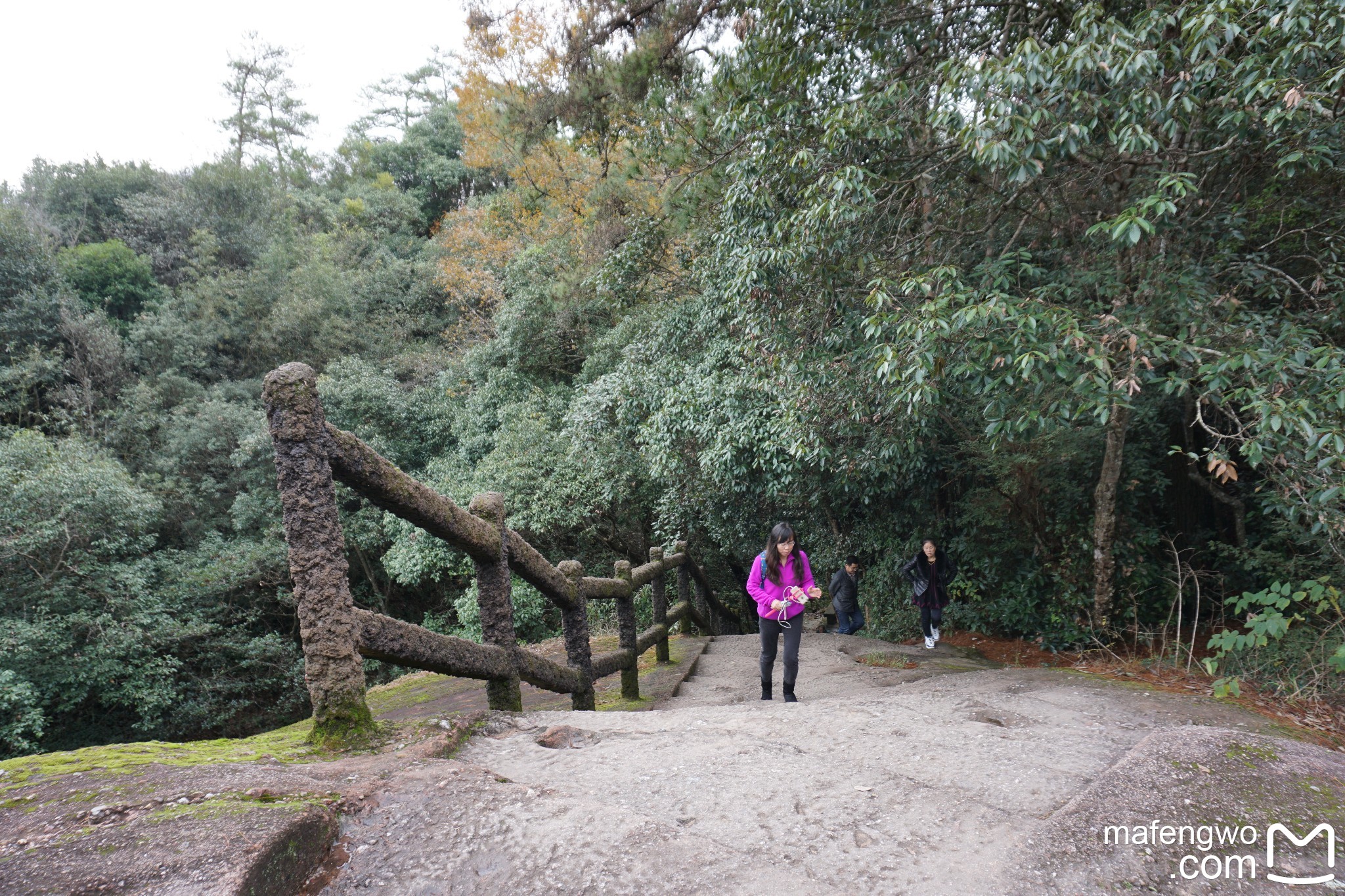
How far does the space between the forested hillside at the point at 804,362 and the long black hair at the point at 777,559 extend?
132cm

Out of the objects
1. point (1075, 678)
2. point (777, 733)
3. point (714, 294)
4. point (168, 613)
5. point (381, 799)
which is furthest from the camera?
point (168, 613)

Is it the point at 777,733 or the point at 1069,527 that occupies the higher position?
the point at 1069,527

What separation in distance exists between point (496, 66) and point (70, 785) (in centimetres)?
1493

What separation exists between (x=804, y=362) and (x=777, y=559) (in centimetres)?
212

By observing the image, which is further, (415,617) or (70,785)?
(415,617)

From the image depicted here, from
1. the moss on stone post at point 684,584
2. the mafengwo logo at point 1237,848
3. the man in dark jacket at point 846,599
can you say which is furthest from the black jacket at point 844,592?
the mafengwo logo at point 1237,848

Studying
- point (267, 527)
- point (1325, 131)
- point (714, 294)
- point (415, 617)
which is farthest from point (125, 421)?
point (1325, 131)

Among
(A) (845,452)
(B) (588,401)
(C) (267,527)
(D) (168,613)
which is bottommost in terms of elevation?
(D) (168,613)

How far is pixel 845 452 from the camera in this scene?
25.5 ft

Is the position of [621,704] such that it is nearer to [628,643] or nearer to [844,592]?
[628,643]

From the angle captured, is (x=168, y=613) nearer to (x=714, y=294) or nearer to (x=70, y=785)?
(x=714, y=294)

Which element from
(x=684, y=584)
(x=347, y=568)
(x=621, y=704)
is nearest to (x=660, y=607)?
(x=684, y=584)

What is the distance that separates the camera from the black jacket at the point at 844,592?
363 inches

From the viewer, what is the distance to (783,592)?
498 centimetres
